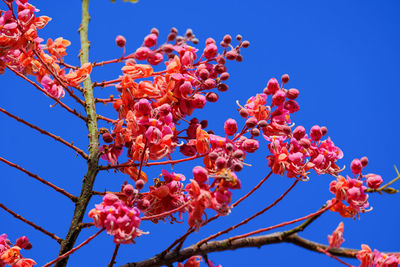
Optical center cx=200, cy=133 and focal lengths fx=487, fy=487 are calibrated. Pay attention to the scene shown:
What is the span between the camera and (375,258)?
724mm

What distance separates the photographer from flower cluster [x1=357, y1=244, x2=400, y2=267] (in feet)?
2.32

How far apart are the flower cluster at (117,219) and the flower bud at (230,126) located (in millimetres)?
196

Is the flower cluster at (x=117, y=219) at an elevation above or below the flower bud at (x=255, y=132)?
below

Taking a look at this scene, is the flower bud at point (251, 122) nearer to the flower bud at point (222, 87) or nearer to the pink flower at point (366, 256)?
the flower bud at point (222, 87)

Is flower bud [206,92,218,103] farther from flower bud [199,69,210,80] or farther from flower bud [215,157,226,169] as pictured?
flower bud [215,157,226,169]

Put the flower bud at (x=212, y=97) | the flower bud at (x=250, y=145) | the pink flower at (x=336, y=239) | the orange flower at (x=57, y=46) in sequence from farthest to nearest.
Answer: the orange flower at (x=57, y=46), the flower bud at (x=212, y=97), the flower bud at (x=250, y=145), the pink flower at (x=336, y=239)

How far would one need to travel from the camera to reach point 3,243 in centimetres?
90

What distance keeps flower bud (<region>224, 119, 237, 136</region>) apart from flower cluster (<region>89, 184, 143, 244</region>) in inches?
7.7

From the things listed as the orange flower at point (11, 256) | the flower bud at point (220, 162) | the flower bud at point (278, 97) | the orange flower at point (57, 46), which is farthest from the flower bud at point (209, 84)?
the orange flower at point (11, 256)

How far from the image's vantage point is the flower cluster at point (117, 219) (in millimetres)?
719

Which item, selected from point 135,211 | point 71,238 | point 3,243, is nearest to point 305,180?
point 135,211

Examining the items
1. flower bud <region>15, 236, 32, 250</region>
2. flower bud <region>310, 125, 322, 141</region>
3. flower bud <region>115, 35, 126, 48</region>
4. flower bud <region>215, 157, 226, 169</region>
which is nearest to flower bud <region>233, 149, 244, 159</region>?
flower bud <region>215, 157, 226, 169</region>

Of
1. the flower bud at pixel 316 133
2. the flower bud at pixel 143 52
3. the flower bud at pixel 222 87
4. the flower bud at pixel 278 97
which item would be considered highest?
the flower bud at pixel 143 52

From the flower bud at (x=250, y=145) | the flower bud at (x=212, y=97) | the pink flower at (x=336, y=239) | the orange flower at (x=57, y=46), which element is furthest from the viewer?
the orange flower at (x=57, y=46)
